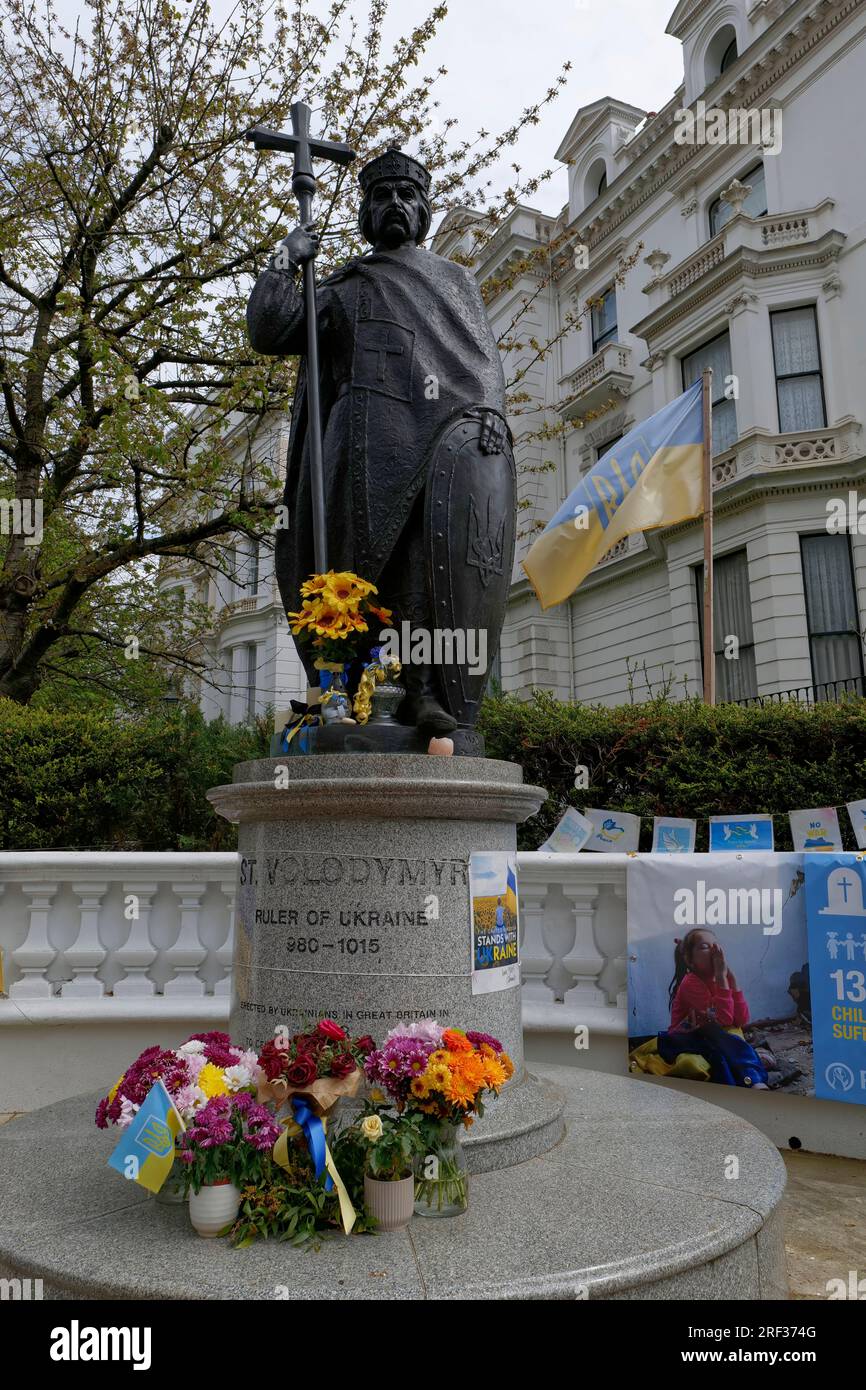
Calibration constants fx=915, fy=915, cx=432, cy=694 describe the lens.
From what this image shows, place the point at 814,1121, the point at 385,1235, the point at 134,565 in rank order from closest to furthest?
the point at 385,1235, the point at 814,1121, the point at 134,565

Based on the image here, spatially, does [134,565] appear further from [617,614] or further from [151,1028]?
[617,614]

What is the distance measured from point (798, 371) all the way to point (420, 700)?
16.7m

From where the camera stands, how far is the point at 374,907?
3.61m

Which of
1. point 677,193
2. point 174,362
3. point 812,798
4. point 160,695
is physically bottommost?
point 812,798

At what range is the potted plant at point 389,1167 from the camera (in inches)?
111

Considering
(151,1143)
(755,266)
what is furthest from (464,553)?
(755,266)

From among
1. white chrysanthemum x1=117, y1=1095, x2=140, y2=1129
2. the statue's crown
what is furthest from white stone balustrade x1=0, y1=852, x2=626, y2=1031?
the statue's crown

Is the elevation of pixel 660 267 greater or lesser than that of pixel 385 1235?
greater

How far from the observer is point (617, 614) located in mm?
22516

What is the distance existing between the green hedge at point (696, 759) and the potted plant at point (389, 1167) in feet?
16.3

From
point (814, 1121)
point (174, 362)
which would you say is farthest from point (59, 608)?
point (814, 1121)

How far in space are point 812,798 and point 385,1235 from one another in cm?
535

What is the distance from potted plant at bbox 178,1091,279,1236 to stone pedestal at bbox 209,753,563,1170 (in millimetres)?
664

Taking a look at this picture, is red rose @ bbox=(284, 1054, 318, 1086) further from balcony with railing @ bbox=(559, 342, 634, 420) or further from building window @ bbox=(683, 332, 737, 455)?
balcony with railing @ bbox=(559, 342, 634, 420)
